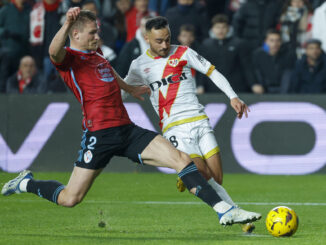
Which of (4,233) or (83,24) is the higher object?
(83,24)

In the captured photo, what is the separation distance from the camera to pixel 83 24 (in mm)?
7559

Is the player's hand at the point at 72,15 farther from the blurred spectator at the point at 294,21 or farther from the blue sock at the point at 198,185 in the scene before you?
the blurred spectator at the point at 294,21

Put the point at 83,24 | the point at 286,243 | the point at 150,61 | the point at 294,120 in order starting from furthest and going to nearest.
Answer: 1. the point at 294,120
2. the point at 150,61
3. the point at 83,24
4. the point at 286,243

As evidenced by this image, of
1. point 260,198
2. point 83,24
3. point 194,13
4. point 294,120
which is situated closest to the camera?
point 83,24

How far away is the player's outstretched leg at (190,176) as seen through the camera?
7.01 m

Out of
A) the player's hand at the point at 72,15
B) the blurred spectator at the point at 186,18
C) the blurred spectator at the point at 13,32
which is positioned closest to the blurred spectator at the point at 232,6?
the blurred spectator at the point at 186,18

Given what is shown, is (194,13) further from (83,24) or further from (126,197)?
(83,24)

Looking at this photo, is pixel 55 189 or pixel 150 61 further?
pixel 150 61

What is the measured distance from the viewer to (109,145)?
7559 millimetres

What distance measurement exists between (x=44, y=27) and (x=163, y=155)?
841cm

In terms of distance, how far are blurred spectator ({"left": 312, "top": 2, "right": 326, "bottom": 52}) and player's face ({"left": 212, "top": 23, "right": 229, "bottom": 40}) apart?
1879 millimetres

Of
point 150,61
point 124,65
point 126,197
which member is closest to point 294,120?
point 124,65

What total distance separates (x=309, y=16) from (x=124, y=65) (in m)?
3.82

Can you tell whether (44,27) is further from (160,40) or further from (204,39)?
(160,40)
